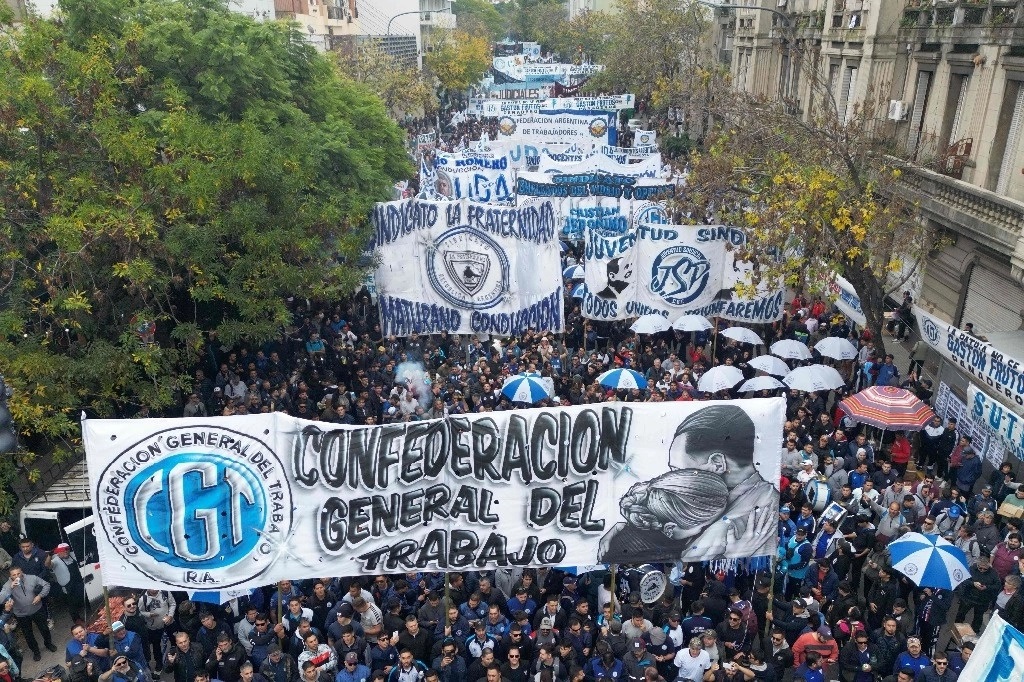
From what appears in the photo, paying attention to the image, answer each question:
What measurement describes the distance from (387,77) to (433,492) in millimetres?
40806

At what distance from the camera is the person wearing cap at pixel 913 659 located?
7.96 m

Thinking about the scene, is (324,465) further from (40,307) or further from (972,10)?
(972,10)

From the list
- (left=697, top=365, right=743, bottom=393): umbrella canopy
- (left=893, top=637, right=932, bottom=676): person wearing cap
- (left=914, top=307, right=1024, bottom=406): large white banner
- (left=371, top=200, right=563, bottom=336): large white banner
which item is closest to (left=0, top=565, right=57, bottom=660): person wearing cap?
(left=371, top=200, right=563, bottom=336): large white banner

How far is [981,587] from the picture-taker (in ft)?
31.0

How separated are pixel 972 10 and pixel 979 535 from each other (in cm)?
1277

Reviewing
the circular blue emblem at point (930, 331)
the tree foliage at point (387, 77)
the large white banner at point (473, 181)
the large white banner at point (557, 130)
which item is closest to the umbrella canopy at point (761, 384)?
the circular blue emblem at point (930, 331)

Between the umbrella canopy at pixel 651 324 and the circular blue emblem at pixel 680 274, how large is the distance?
1.41 ft

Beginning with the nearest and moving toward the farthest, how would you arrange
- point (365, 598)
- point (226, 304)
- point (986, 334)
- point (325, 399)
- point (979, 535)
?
point (365, 598), point (979, 535), point (325, 399), point (986, 334), point (226, 304)

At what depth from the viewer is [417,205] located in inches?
637

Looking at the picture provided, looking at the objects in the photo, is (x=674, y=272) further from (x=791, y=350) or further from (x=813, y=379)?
(x=813, y=379)

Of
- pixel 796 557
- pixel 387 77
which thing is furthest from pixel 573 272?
pixel 387 77

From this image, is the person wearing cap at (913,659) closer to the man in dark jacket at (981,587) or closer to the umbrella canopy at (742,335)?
the man in dark jacket at (981,587)

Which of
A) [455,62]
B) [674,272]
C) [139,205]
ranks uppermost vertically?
[139,205]

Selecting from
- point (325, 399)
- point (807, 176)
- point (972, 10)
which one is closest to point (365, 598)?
point (325, 399)
